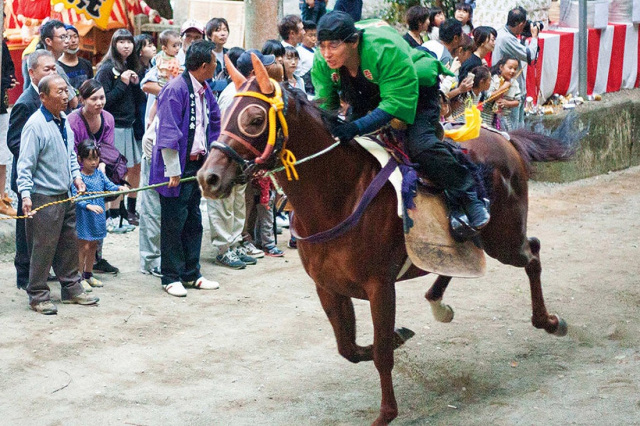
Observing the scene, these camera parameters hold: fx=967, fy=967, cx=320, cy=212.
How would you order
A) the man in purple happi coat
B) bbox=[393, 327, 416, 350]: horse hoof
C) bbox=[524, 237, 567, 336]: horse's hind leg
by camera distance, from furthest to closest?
the man in purple happi coat → bbox=[524, 237, 567, 336]: horse's hind leg → bbox=[393, 327, 416, 350]: horse hoof

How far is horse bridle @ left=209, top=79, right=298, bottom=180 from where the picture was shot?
5.24m

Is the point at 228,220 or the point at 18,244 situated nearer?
the point at 18,244

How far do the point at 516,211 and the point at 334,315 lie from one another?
1763mm

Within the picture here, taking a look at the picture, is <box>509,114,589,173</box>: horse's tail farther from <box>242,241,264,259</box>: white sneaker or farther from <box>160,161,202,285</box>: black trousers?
<box>242,241,264,259</box>: white sneaker

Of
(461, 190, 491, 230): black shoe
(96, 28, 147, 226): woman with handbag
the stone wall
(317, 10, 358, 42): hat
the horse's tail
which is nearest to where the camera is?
(317, 10, 358, 42): hat

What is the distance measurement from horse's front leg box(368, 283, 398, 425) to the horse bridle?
3.22 ft

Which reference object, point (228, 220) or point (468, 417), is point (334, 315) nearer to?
point (468, 417)

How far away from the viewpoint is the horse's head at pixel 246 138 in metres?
5.20

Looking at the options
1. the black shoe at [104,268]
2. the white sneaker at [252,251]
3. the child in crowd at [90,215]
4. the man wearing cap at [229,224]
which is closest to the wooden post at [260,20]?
the man wearing cap at [229,224]

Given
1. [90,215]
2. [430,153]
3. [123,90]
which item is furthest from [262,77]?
[123,90]

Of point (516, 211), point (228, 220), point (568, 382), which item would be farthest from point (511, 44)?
point (568, 382)

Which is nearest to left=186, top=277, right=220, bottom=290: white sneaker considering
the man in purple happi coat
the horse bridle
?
the man in purple happi coat

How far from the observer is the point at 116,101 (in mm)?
10266

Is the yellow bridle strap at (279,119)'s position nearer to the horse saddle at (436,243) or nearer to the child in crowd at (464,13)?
the horse saddle at (436,243)
